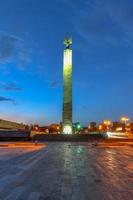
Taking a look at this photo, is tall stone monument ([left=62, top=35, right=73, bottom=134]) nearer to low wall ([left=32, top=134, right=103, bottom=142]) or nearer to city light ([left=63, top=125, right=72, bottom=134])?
city light ([left=63, top=125, right=72, bottom=134])

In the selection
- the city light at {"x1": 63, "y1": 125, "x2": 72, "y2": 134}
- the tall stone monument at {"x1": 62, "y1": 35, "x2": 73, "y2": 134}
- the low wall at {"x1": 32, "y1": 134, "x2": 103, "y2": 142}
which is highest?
the tall stone monument at {"x1": 62, "y1": 35, "x2": 73, "y2": 134}

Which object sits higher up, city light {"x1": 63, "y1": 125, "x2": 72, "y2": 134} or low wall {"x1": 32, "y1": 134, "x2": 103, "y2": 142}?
city light {"x1": 63, "y1": 125, "x2": 72, "y2": 134}

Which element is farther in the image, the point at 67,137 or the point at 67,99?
the point at 67,99

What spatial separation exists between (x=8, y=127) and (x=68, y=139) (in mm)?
76267

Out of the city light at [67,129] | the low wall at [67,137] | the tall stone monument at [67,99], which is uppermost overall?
the tall stone monument at [67,99]

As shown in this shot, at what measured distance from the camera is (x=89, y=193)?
9.80m

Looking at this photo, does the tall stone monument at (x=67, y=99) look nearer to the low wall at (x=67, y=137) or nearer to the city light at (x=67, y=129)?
the city light at (x=67, y=129)

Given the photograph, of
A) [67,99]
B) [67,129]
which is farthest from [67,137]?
[67,99]

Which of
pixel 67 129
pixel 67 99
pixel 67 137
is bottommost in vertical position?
pixel 67 137

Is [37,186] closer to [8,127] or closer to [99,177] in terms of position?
[99,177]

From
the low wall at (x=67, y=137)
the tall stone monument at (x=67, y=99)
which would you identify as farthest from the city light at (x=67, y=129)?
the low wall at (x=67, y=137)

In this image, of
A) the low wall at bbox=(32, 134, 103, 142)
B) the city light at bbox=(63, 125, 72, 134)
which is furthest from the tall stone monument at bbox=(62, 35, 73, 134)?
the low wall at bbox=(32, 134, 103, 142)

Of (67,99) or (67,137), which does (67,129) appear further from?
(67,137)

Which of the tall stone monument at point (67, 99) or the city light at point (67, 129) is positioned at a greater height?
the tall stone monument at point (67, 99)
